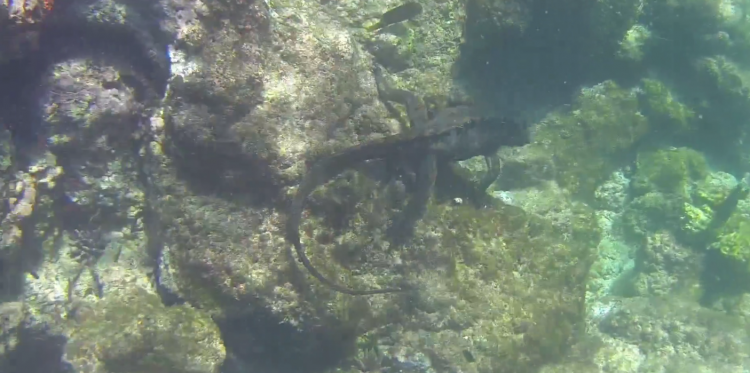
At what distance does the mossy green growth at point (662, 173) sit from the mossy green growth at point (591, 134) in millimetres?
621

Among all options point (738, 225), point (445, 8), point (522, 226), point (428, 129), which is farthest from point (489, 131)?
point (738, 225)

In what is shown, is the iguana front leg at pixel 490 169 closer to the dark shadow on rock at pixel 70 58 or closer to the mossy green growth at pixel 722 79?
the dark shadow on rock at pixel 70 58

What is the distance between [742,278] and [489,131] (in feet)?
18.4

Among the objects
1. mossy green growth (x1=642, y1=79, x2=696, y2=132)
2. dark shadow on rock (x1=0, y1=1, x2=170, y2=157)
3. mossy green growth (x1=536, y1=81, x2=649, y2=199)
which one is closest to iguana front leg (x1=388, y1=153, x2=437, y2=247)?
dark shadow on rock (x1=0, y1=1, x2=170, y2=157)

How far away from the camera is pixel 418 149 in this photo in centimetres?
597

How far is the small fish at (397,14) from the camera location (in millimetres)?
7617

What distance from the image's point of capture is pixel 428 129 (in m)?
6.05

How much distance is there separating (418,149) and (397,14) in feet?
9.39

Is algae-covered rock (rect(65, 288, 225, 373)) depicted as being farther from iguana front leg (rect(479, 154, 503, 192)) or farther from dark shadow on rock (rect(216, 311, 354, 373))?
iguana front leg (rect(479, 154, 503, 192))

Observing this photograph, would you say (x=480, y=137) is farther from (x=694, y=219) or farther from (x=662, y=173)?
(x=694, y=219)

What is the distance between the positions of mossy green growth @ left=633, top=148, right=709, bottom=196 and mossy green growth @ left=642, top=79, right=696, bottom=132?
560 mm

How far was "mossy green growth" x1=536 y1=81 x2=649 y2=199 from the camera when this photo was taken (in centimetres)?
851

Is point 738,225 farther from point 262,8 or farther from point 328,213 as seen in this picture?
point 262,8

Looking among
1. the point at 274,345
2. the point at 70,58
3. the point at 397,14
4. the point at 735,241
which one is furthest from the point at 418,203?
the point at 735,241
